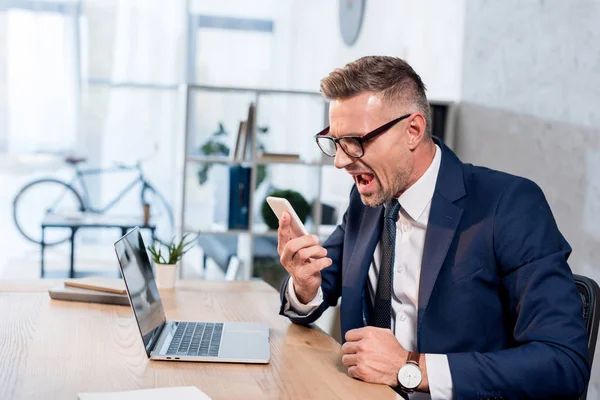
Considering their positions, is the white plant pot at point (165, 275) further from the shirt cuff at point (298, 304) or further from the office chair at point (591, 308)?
the office chair at point (591, 308)

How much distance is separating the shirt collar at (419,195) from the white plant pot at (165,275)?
2.34 feet

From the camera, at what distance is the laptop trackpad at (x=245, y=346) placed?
142cm

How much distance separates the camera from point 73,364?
1.35 m

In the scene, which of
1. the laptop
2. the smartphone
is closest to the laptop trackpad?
the laptop

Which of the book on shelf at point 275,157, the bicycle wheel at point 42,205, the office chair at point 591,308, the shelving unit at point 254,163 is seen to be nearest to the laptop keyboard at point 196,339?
the office chair at point 591,308

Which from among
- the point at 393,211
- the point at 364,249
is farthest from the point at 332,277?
the point at 393,211

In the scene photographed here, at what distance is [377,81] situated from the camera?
1630 mm

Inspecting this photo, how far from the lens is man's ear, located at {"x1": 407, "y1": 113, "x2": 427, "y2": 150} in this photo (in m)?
1.66

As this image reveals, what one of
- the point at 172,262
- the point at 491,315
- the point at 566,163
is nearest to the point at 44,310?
the point at 172,262

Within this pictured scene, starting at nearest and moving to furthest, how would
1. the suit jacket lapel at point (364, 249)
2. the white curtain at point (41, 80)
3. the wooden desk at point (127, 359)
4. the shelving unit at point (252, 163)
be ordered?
1. the wooden desk at point (127, 359)
2. the suit jacket lapel at point (364, 249)
3. the shelving unit at point (252, 163)
4. the white curtain at point (41, 80)

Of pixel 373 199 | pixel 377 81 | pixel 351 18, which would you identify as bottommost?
pixel 373 199

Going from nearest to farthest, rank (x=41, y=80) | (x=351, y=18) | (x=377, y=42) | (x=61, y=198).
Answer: (x=377, y=42), (x=351, y=18), (x=41, y=80), (x=61, y=198)

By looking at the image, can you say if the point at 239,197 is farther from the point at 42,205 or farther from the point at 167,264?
the point at 42,205

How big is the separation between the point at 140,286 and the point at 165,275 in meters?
0.61
